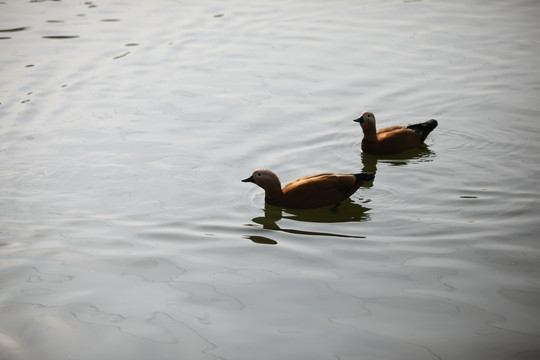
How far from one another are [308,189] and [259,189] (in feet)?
3.15

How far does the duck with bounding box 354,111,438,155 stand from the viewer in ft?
32.3

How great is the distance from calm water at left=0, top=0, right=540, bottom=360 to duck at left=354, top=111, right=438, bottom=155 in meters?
0.17

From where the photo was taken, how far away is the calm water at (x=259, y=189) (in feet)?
19.3

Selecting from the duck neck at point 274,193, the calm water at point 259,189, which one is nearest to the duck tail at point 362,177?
the calm water at point 259,189

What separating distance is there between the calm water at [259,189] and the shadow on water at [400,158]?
0.14 feet

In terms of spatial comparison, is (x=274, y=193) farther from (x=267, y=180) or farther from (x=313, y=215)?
(x=313, y=215)

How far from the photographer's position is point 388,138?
989 centimetres

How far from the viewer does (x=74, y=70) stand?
13.2m

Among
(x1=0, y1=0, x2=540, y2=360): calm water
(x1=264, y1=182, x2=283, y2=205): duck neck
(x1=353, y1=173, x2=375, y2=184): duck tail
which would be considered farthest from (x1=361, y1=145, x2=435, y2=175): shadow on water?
(x1=264, y1=182, x2=283, y2=205): duck neck

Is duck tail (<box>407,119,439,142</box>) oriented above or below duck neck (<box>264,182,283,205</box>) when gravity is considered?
above

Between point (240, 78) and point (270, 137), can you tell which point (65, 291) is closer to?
point (270, 137)

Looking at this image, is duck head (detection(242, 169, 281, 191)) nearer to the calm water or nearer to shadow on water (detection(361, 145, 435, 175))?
the calm water

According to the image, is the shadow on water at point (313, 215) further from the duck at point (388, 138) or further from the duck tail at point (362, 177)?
the duck at point (388, 138)

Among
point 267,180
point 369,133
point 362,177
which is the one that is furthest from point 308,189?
point 369,133
